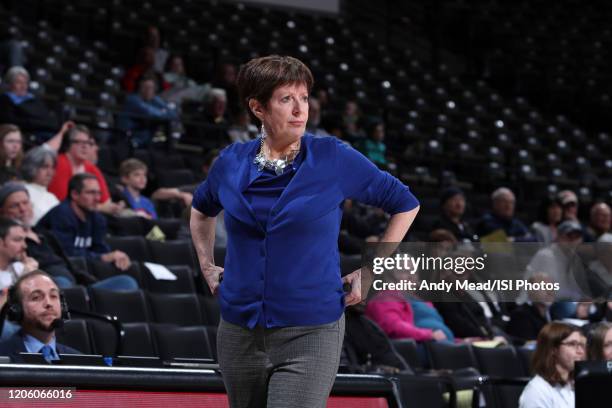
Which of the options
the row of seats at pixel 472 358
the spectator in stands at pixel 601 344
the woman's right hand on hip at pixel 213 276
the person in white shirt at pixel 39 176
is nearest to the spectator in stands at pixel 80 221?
the person in white shirt at pixel 39 176

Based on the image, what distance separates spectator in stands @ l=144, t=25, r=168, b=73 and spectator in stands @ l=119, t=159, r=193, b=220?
338 centimetres

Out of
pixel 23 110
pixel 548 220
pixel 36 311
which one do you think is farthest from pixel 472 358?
pixel 23 110

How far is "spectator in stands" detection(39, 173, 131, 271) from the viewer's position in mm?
6566

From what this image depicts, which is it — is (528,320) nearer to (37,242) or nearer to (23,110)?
(37,242)

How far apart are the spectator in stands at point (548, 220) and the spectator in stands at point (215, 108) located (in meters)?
2.70

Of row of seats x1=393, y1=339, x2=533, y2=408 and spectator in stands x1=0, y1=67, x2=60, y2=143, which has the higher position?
spectator in stands x1=0, y1=67, x2=60, y2=143

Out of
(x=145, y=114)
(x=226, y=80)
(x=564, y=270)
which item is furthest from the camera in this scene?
(x=226, y=80)

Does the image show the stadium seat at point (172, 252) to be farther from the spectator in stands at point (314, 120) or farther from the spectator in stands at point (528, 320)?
the spectator in stands at point (314, 120)

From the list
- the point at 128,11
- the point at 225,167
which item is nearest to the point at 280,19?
the point at 128,11

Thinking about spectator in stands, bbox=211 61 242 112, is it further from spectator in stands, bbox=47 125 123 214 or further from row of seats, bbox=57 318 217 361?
row of seats, bbox=57 318 217 361

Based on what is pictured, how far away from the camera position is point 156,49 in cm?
1138

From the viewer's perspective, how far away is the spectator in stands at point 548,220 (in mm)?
9547

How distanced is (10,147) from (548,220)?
460 cm

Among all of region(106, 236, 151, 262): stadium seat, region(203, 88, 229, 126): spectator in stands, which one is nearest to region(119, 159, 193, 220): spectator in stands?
region(106, 236, 151, 262): stadium seat
